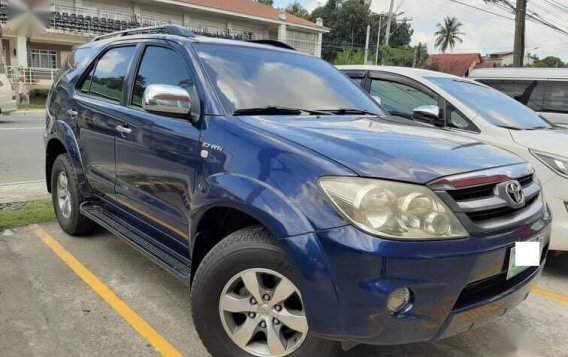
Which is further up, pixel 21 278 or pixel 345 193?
pixel 345 193

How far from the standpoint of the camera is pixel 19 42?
28344 mm

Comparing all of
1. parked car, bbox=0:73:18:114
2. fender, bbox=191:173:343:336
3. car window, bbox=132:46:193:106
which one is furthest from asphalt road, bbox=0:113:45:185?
fender, bbox=191:173:343:336

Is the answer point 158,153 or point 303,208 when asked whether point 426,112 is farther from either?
point 303,208

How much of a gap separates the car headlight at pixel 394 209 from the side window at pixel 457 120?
10.0 feet

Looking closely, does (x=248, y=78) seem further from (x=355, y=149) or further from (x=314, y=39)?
(x=314, y=39)

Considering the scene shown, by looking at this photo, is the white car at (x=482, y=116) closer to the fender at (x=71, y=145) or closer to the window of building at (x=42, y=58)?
the fender at (x=71, y=145)

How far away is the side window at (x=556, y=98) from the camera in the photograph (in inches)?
325

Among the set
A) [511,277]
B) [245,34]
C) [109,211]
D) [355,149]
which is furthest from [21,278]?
[245,34]

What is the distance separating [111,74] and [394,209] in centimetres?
297

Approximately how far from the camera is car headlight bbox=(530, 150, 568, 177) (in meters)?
4.27

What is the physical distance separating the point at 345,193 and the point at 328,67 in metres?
2.16

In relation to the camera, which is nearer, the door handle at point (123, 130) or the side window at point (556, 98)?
the door handle at point (123, 130)

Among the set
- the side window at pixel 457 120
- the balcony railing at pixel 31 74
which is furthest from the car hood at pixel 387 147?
the balcony railing at pixel 31 74

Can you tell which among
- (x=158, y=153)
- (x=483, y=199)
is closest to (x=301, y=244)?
(x=483, y=199)
